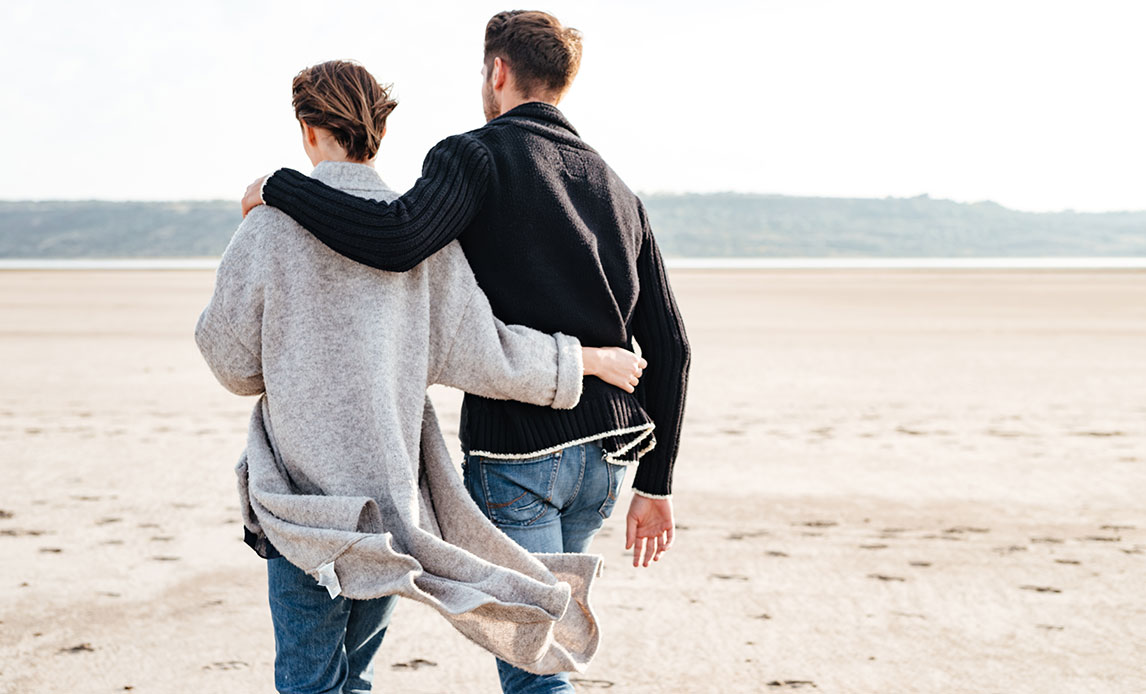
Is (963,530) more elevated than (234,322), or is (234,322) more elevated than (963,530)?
(234,322)

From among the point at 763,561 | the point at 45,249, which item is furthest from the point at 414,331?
the point at 45,249

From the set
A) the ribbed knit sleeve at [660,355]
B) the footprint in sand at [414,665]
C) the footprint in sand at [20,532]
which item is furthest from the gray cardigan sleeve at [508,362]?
the footprint in sand at [20,532]

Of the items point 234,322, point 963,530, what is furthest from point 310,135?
point 963,530

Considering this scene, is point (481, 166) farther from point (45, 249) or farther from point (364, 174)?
point (45, 249)

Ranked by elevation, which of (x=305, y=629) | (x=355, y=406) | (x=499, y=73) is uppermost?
(x=499, y=73)

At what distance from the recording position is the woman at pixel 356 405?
2041mm

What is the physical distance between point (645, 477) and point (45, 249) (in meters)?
157

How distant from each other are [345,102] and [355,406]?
22.4 inches

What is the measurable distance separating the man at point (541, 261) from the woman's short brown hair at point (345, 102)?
133 mm

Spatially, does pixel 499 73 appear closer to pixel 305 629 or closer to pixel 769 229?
pixel 305 629

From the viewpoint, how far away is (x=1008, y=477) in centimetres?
740

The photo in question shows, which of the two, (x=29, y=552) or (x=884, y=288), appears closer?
(x=29, y=552)

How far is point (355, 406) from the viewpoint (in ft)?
6.70

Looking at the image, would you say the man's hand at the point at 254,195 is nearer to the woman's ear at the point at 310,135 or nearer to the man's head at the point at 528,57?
the woman's ear at the point at 310,135
